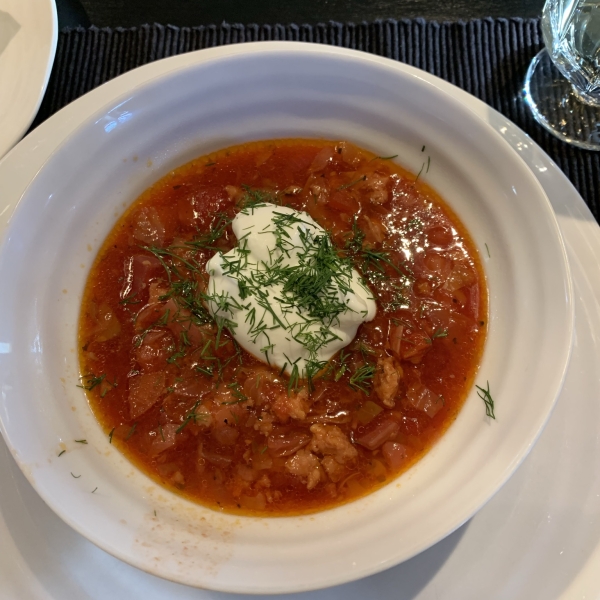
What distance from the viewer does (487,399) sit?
2674mm

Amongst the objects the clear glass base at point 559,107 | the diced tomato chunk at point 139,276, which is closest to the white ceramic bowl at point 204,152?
the diced tomato chunk at point 139,276

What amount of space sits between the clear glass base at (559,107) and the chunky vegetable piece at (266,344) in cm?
111

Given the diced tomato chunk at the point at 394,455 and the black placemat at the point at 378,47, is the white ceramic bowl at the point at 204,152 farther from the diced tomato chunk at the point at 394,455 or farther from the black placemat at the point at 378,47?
the black placemat at the point at 378,47

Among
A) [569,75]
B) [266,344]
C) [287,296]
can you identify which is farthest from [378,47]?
[266,344]

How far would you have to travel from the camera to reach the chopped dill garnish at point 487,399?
2.61 m

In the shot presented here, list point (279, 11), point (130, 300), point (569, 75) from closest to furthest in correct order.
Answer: point (130, 300), point (569, 75), point (279, 11)

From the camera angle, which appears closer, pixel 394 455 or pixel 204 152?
pixel 394 455

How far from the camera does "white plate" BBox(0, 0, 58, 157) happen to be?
3.24 meters

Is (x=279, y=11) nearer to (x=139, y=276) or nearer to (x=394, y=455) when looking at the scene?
(x=139, y=276)

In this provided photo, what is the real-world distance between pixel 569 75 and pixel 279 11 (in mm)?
2124

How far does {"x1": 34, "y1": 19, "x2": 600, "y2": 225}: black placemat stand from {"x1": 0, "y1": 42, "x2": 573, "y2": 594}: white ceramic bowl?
0.90 m

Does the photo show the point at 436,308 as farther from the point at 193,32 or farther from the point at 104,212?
the point at 193,32

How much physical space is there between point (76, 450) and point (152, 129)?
1778 mm

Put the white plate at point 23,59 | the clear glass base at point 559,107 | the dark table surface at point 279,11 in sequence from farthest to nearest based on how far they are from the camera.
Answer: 1. the dark table surface at point 279,11
2. the clear glass base at point 559,107
3. the white plate at point 23,59
